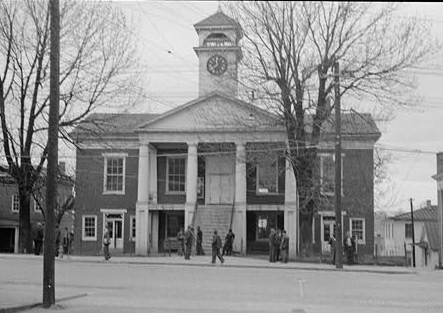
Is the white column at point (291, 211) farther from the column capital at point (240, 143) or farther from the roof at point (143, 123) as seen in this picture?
the roof at point (143, 123)

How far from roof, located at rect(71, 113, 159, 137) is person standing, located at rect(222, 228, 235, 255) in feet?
32.4

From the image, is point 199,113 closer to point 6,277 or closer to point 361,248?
point 361,248

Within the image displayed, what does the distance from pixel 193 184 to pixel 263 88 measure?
1033 cm

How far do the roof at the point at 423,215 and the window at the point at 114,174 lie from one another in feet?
140

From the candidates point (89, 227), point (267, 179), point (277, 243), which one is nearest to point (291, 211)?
point (267, 179)

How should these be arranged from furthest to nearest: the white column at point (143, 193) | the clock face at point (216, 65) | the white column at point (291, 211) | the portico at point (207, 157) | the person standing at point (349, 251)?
the white column at point (143, 193) → the white column at point (291, 211) → the portico at point (207, 157) → the clock face at point (216, 65) → the person standing at point (349, 251)

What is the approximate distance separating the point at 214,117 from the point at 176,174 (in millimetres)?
7051

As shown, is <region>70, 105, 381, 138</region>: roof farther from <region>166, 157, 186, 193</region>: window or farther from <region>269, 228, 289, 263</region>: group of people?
<region>269, 228, 289, 263</region>: group of people

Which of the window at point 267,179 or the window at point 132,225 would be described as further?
the window at point 132,225

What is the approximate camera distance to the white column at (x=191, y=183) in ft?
140

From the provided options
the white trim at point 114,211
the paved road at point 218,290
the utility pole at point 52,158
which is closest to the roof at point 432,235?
the white trim at point 114,211

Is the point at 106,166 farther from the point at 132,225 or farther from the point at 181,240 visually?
the point at 181,240

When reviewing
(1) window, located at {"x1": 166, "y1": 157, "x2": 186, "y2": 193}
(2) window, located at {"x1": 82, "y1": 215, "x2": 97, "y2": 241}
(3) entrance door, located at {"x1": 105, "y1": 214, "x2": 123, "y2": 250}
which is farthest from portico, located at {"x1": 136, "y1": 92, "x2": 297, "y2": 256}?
(2) window, located at {"x1": 82, "y1": 215, "x2": 97, "y2": 241}

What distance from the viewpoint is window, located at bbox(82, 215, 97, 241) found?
4759cm
